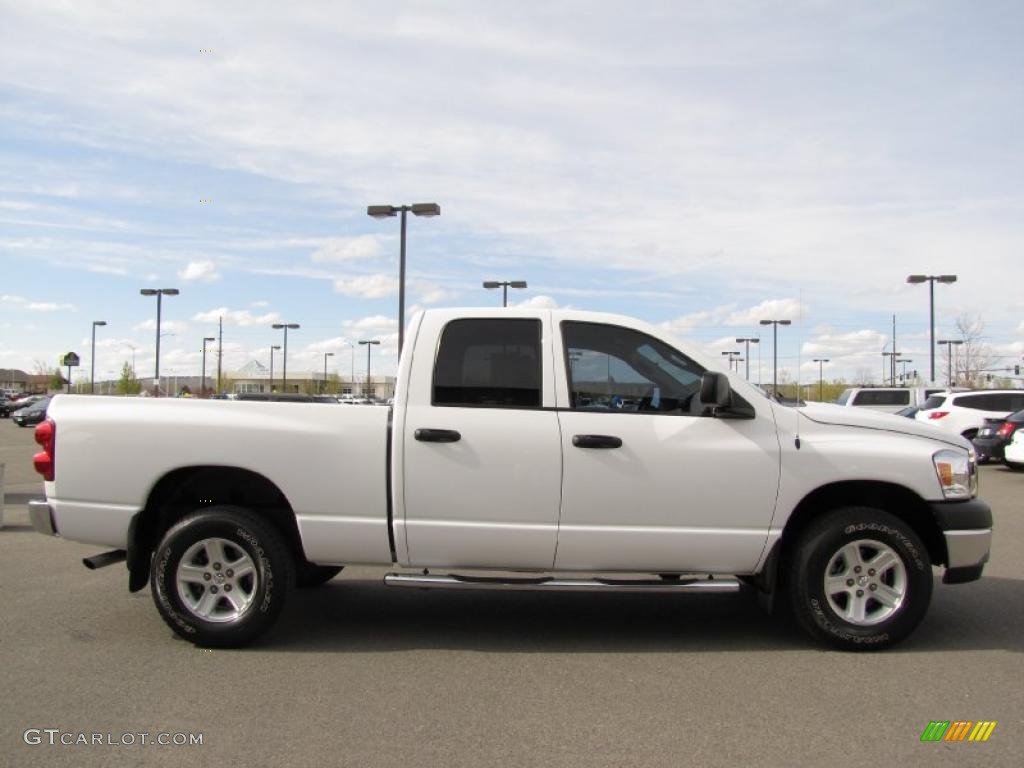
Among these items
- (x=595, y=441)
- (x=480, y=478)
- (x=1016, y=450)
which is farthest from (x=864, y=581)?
(x=1016, y=450)

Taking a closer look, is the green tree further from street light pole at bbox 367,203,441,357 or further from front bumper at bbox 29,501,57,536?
front bumper at bbox 29,501,57,536

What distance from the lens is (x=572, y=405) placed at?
5.28 metres

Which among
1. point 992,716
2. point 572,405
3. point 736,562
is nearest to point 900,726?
point 992,716

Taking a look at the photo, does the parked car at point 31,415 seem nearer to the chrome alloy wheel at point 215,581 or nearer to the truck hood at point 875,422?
the chrome alloy wheel at point 215,581

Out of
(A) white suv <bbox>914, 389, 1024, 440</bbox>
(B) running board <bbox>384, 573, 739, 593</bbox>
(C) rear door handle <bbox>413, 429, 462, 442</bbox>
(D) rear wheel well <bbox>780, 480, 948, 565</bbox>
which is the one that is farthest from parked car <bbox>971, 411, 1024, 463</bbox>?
(C) rear door handle <bbox>413, 429, 462, 442</bbox>

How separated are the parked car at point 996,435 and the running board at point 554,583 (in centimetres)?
1524

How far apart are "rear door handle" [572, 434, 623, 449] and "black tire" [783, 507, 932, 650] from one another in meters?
1.28

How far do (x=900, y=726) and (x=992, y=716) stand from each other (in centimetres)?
50

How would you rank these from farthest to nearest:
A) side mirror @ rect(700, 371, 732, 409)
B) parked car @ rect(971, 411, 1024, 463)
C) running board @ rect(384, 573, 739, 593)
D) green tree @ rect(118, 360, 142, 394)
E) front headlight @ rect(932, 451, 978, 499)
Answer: green tree @ rect(118, 360, 142, 394)
parked car @ rect(971, 411, 1024, 463)
front headlight @ rect(932, 451, 978, 499)
running board @ rect(384, 573, 739, 593)
side mirror @ rect(700, 371, 732, 409)

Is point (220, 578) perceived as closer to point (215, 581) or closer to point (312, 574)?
point (215, 581)

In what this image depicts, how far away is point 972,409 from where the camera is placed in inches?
821

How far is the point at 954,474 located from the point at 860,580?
840 mm

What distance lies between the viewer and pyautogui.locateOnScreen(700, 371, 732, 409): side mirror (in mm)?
4922

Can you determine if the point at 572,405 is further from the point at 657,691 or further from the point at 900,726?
the point at 900,726
